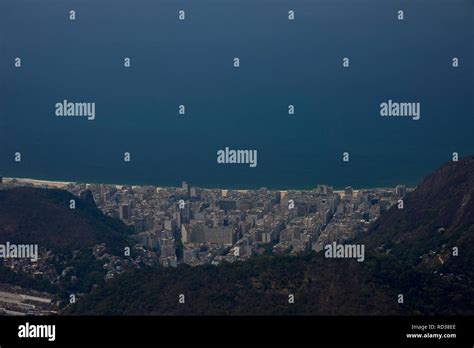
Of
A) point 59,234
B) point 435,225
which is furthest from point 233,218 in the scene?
point 435,225

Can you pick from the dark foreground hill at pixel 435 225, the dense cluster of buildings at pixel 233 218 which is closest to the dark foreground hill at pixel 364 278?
the dark foreground hill at pixel 435 225

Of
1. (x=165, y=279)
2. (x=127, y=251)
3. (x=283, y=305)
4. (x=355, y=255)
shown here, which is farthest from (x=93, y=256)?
(x=355, y=255)

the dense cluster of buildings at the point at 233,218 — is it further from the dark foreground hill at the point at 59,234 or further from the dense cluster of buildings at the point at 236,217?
the dark foreground hill at the point at 59,234

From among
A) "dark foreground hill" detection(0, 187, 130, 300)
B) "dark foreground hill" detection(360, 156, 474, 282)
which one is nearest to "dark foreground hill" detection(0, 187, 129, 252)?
"dark foreground hill" detection(0, 187, 130, 300)

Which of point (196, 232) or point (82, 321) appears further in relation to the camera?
point (196, 232)

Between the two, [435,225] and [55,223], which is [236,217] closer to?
[55,223]

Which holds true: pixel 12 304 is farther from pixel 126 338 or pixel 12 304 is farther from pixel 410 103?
pixel 410 103
